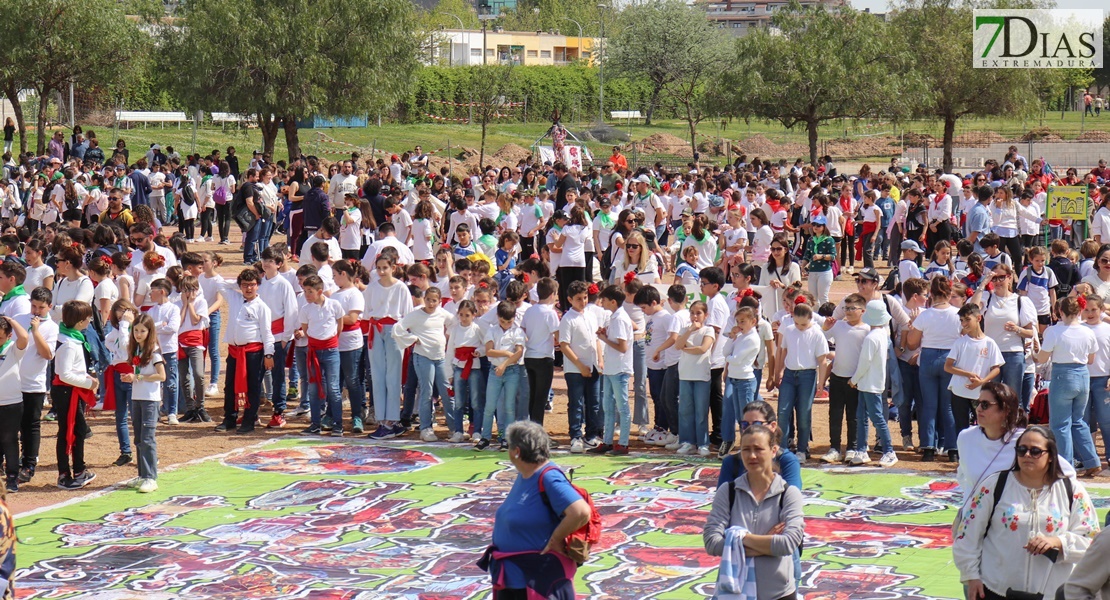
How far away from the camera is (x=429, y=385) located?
13930 millimetres

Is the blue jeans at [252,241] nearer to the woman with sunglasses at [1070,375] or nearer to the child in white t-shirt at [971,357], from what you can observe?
the child in white t-shirt at [971,357]

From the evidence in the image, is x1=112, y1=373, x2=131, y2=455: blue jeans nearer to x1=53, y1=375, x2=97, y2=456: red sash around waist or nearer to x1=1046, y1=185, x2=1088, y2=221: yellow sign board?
x1=53, y1=375, x2=97, y2=456: red sash around waist

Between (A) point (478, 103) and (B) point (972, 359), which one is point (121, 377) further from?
(A) point (478, 103)

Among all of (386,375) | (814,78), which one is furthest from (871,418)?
(814,78)

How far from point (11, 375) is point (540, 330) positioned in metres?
4.52

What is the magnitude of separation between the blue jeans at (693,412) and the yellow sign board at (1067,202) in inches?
576

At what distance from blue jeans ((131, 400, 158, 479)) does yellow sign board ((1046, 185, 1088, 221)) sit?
18.3 m

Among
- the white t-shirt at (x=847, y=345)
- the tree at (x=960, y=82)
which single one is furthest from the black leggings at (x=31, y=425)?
the tree at (x=960, y=82)

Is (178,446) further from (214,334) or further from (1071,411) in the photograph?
(1071,411)

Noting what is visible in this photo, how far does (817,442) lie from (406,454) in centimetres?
394

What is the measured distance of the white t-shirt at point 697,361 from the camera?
42.4ft

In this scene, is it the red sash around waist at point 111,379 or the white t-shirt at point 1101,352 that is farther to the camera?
the red sash around waist at point 111,379

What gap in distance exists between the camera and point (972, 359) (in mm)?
12102

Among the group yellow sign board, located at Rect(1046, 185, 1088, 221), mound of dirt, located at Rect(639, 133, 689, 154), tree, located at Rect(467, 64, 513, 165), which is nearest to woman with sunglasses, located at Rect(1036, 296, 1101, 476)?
yellow sign board, located at Rect(1046, 185, 1088, 221)
